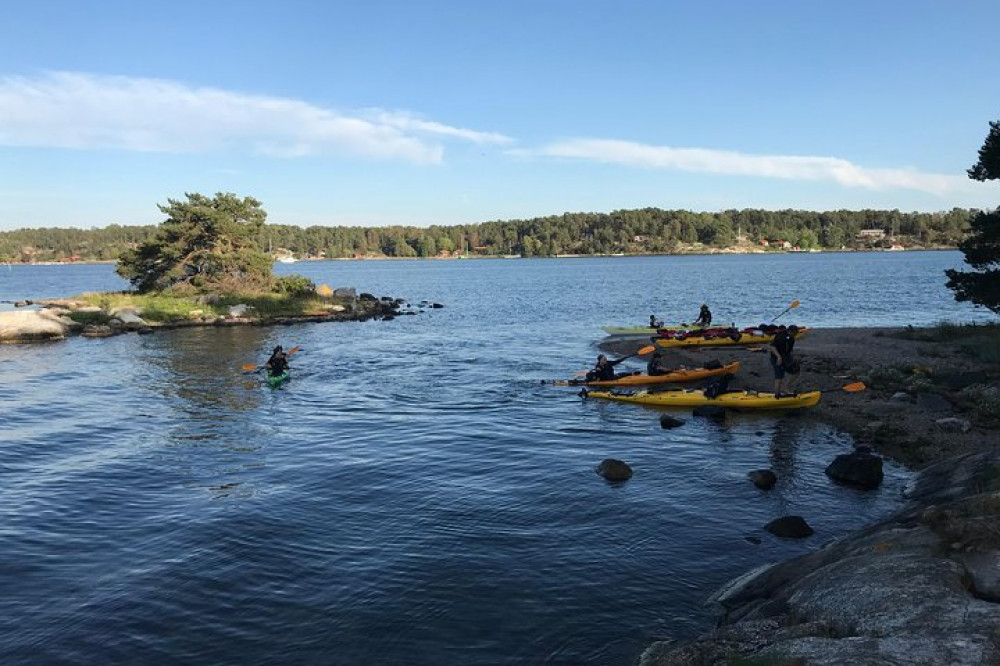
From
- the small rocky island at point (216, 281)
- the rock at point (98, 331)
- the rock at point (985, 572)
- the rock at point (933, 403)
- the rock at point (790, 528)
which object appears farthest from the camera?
the small rocky island at point (216, 281)

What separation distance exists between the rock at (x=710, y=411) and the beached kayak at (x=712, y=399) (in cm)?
44

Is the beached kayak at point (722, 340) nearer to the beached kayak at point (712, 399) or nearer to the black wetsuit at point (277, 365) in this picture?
the beached kayak at point (712, 399)

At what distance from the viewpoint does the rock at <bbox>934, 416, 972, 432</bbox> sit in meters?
16.9

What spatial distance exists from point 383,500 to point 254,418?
988cm

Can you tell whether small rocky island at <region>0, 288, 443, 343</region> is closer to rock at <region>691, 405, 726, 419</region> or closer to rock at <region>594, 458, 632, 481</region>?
rock at <region>691, 405, 726, 419</region>

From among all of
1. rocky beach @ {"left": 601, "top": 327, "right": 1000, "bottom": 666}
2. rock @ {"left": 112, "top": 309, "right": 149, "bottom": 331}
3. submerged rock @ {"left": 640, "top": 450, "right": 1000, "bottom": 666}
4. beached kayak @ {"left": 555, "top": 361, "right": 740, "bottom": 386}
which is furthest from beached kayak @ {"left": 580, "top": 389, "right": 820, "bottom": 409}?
rock @ {"left": 112, "top": 309, "right": 149, "bottom": 331}

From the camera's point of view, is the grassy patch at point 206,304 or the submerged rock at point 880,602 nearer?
the submerged rock at point 880,602

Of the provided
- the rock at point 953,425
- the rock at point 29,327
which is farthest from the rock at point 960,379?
the rock at point 29,327

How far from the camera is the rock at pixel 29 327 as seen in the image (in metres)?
40.8

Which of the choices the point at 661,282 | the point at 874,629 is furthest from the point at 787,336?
the point at 661,282

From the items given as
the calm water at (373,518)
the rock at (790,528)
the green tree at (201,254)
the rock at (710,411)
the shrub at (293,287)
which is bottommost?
the calm water at (373,518)

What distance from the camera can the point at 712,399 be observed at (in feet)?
71.5

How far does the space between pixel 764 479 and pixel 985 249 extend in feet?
59.1

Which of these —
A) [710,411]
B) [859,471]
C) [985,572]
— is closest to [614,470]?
[859,471]
